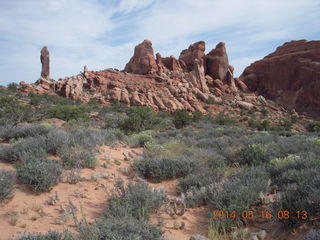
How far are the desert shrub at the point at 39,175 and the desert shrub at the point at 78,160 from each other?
0.63m

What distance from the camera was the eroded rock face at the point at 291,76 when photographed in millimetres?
54281

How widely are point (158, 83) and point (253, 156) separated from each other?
4657cm

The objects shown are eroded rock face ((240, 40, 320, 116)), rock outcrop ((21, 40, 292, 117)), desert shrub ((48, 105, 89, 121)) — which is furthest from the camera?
eroded rock face ((240, 40, 320, 116))

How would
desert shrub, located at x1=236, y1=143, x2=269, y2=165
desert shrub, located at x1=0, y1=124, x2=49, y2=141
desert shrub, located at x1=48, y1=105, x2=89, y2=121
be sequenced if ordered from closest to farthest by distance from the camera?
desert shrub, located at x1=236, y1=143, x2=269, y2=165
desert shrub, located at x1=0, y1=124, x2=49, y2=141
desert shrub, located at x1=48, y1=105, x2=89, y2=121

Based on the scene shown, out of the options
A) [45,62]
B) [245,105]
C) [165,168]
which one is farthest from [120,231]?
[45,62]

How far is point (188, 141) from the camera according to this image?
9211 millimetres

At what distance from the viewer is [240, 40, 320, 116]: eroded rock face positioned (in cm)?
5428

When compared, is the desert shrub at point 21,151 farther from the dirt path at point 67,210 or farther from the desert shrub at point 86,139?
the desert shrub at point 86,139

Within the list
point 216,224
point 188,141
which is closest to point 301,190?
point 216,224

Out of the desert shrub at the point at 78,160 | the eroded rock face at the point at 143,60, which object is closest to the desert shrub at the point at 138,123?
the desert shrub at the point at 78,160

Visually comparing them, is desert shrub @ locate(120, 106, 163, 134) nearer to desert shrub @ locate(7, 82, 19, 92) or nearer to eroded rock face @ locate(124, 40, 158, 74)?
desert shrub @ locate(7, 82, 19, 92)

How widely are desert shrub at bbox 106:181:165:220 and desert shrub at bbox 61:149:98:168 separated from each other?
157 centimetres

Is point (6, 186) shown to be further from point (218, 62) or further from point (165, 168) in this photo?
point (218, 62)
